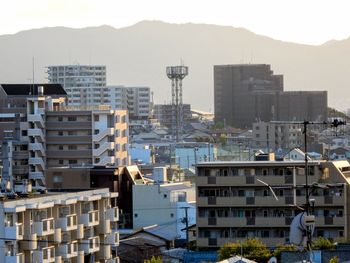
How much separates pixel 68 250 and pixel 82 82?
142 meters

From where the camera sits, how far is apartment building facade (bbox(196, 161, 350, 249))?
121ft

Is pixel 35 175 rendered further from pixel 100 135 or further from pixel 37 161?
pixel 100 135

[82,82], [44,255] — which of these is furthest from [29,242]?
[82,82]

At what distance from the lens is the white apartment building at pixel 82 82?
540ft

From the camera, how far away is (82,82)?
557 feet

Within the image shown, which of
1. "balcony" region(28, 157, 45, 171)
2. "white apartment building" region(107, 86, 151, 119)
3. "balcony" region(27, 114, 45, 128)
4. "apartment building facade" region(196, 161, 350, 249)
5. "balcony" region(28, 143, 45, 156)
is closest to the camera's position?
"apartment building facade" region(196, 161, 350, 249)

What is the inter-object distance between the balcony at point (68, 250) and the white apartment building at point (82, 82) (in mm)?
130587

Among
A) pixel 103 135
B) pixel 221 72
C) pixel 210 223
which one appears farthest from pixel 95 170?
pixel 221 72

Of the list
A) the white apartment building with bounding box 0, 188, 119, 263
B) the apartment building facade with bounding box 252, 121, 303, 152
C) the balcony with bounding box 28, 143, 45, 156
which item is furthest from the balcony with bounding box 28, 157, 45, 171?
the apartment building facade with bounding box 252, 121, 303, 152

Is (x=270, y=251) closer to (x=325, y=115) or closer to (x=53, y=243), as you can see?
(x=53, y=243)

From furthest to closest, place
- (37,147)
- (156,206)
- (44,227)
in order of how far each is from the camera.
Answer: (37,147) < (156,206) < (44,227)

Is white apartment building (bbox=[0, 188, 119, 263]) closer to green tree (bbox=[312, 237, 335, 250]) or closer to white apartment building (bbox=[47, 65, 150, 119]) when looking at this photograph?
green tree (bbox=[312, 237, 335, 250])

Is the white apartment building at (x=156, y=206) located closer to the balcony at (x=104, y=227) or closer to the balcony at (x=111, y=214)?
the balcony at (x=111, y=214)

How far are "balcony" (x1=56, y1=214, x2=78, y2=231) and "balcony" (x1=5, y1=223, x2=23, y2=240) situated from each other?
74.2 inches
